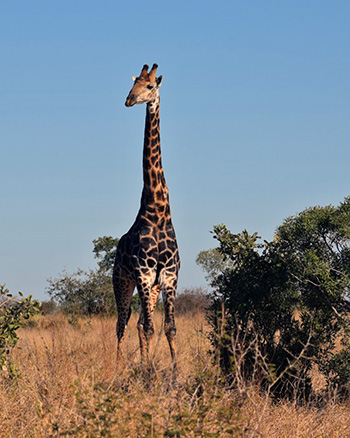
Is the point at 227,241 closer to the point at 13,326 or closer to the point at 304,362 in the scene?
the point at 304,362

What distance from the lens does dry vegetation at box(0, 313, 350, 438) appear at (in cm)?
542

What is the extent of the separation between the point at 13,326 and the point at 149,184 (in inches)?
119

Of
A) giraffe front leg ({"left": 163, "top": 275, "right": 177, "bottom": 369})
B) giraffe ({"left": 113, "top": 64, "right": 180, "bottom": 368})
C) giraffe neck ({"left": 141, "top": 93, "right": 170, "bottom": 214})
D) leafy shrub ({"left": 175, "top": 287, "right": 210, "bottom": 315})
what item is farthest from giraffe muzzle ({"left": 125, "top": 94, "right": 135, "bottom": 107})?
leafy shrub ({"left": 175, "top": 287, "right": 210, "bottom": 315})

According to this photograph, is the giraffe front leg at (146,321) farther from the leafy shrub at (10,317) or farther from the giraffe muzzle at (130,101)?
the giraffe muzzle at (130,101)

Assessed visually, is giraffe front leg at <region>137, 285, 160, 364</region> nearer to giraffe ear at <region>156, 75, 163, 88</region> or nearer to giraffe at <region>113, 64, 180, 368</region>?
giraffe at <region>113, 64, 180, 368</region>

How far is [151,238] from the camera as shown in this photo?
9.80 metres

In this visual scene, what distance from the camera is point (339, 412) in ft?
28.7

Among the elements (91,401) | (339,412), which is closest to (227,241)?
(339,412)

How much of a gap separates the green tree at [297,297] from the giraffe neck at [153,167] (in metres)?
1.67

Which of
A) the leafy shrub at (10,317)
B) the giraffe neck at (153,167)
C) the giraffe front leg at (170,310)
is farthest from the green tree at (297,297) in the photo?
the leafy shrub at (10,317)

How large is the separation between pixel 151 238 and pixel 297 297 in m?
2.46

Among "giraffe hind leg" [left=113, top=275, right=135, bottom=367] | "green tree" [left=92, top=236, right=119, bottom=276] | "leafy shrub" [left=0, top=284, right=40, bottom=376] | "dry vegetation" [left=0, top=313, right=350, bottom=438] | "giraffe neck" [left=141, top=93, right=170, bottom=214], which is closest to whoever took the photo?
"dry vegetation" [left=0, top=313, right=350, bottom=438]

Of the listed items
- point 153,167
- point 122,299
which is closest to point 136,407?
point 153,167

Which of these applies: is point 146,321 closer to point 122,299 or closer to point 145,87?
point 122,299
